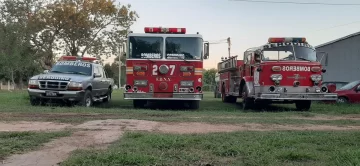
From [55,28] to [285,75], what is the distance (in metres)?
28.9

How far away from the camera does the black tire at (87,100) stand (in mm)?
14625

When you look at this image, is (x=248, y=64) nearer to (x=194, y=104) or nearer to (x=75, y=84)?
(x=194, y=104)

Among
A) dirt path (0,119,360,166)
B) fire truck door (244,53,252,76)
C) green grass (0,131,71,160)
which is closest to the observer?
dirt path (0,119,360,166)

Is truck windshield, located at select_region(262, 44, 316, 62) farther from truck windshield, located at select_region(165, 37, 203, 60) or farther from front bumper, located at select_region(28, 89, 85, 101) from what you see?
front bumper, located at select_region(28, 89, 85, 101)

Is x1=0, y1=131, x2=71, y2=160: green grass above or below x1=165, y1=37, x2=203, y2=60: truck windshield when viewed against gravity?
below

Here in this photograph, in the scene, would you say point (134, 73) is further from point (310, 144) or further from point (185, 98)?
point (310, 144)

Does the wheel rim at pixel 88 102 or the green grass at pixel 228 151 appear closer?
the green grass at pixel 228 151

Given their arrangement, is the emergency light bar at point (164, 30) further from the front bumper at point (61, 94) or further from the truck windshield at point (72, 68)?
the front bumper at point (61, 94)

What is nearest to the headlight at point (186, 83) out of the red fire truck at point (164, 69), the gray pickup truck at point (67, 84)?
the red fire truck at point (164, 69)

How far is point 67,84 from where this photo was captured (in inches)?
555

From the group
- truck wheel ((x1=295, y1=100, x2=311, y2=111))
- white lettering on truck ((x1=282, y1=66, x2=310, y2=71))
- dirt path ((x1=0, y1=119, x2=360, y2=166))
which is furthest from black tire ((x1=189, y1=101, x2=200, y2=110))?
dirt path ((x1=0, y1=119, x2=360, y2=166))

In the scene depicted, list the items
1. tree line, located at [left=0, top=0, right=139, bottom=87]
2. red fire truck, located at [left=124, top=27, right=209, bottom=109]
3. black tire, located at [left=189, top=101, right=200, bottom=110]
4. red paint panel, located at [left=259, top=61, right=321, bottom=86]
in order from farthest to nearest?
tree line, located at [left=0, top=0, right=139, bottom=87]
black tire, located at [left=189, top=101, right=200, bottom=110]
red fire truck, located at [left=124, top=27, right=209, bottom=109]
red paint panel, located at [left=259, top=61, right=321, bottom=86]

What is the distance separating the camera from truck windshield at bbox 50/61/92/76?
15555 millimetres

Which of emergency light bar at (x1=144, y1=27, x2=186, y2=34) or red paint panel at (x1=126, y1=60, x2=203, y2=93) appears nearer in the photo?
red paint panel at (x1=126, y1=60, x2=203, y2=93)
